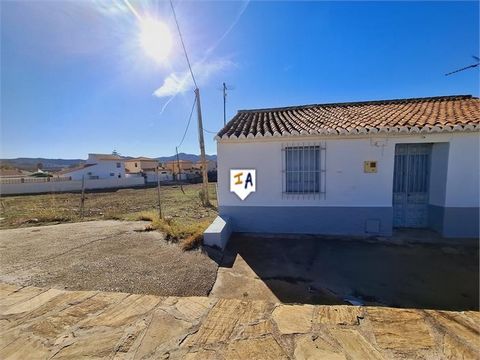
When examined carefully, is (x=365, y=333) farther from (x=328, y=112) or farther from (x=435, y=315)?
(x=328, y=112)

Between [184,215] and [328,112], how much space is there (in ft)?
24.0

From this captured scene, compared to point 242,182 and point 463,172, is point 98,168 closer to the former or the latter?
point 242,182

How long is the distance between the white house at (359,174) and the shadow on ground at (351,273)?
77 centimetres

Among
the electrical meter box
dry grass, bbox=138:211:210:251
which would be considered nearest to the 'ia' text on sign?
dry grass, bbox=138:211:210:251

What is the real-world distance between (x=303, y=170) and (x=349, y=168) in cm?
122

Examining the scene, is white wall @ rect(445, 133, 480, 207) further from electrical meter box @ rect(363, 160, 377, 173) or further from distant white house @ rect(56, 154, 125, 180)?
distant white house @ rect(56, 154, 125, 180)

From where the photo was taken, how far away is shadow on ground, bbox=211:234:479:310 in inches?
148

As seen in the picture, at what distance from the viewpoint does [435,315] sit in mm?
2773

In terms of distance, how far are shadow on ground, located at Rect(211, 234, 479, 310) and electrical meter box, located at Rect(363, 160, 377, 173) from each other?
1888 mm

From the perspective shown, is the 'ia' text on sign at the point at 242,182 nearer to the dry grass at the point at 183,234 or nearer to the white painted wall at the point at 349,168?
the white painted wall at the point at 349,168

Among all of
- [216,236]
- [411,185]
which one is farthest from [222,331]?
[411,185]

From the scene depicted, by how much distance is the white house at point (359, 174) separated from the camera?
6039 millimetres

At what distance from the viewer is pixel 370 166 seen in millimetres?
6281

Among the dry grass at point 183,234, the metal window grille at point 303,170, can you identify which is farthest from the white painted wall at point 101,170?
the metal window grille at point 303,170
